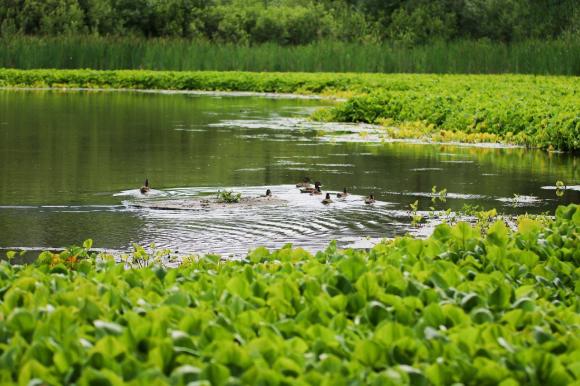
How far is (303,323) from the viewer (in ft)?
16.2

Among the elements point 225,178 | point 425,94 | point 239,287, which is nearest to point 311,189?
point 225,178

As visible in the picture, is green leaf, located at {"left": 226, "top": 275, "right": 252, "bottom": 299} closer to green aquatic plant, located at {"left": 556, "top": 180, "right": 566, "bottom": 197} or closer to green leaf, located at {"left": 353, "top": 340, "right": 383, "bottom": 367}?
green leaf, located at {"left": 353, "top": 340, "right": 383, "bottom": 367}

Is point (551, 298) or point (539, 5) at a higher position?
point (539, 5)

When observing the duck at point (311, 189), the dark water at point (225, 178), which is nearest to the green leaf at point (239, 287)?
the dark water at point (225, 178)

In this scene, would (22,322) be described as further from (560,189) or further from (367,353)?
(560,189)

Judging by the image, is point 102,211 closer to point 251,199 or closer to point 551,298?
point 251,199

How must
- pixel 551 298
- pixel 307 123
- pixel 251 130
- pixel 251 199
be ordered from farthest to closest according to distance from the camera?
pixel 307 123
pixel 251 130
pixel 251 199
pixel 551 298

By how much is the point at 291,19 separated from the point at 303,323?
2497 inches

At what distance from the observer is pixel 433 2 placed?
7494cm

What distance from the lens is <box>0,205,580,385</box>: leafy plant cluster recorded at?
13.6ft

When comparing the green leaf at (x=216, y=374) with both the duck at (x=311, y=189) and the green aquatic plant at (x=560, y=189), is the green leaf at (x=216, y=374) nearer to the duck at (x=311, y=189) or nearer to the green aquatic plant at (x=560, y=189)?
the duck at (x=311, y=189)

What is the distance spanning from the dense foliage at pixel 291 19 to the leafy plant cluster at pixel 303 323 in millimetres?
52286

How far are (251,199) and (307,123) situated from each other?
49.1 feet

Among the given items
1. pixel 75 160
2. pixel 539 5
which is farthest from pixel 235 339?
pixel 539 5
